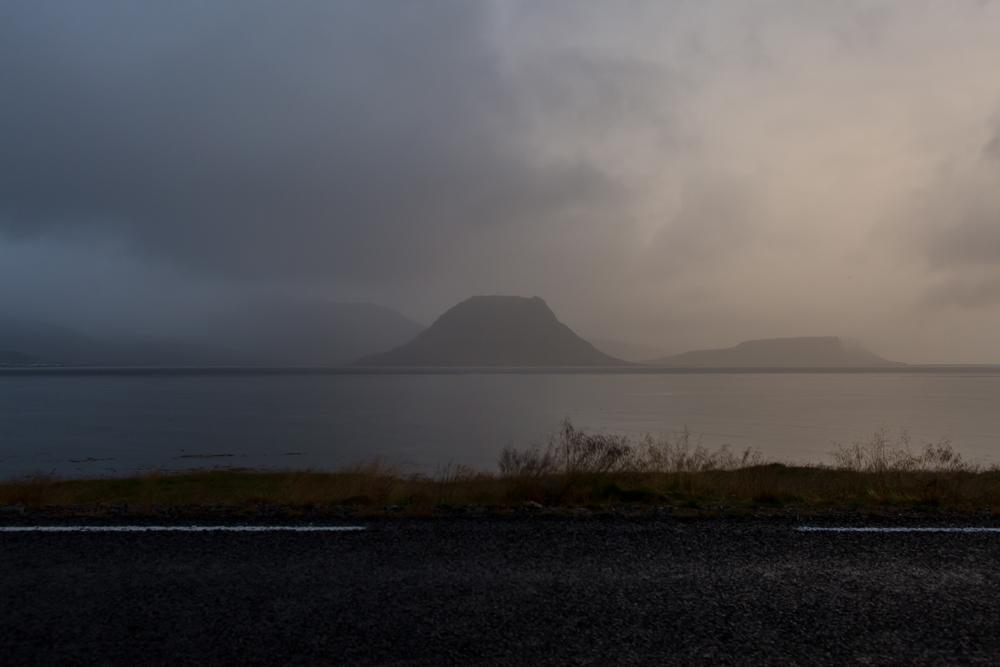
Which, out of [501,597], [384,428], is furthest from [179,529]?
[384,428]

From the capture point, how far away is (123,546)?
830 centimetres

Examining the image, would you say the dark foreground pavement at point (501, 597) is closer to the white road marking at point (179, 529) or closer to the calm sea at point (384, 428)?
the white road marking at point (179, 529)

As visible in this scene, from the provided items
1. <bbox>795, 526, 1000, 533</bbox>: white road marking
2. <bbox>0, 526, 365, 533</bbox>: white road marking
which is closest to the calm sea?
<bbox>0, 526, 365, 533</bbox>: white road marking

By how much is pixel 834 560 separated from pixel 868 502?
4.76 meters

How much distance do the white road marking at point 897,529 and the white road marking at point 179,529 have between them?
5.97 meters

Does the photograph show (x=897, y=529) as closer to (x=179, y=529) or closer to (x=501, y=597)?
A: (x=501, y=597)

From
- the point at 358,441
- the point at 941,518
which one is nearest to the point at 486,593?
the point at 941,518

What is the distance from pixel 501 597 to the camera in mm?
6438

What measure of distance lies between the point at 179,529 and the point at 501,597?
16.4ft

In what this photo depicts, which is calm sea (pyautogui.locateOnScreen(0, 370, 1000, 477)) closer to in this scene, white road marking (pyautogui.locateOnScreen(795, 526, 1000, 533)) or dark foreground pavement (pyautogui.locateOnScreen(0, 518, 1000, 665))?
white road marking (pyautogui.locateOnScreen(795, 526, 1000, 533))

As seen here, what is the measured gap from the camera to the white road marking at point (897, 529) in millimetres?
9102

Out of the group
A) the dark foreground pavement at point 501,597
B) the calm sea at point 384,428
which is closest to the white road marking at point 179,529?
the dark foreground pavement at point 501,597

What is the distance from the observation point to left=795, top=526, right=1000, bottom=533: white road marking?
29.9 ft

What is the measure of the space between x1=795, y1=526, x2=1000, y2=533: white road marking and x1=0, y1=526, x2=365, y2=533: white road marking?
5.97 m
